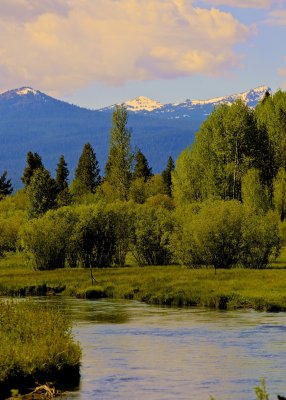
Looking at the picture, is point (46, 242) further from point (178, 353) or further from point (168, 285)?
point (178, 353)

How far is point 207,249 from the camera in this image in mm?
88000

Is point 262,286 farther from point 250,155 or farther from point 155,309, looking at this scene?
point 250,155

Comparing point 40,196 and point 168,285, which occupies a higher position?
point 40,196

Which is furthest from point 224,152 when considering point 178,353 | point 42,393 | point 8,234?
point 42,393

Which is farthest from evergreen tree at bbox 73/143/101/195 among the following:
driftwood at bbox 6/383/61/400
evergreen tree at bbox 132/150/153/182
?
driftwood at bbox 6/383/61/400

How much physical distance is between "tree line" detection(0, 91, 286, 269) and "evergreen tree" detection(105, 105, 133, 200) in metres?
0.16

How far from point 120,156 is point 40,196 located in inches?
726

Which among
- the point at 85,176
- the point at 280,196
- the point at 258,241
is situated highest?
the point at 85,176

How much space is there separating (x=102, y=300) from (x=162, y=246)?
86.8 ft

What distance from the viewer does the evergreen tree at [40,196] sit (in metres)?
132

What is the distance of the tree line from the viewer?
88.9 meters

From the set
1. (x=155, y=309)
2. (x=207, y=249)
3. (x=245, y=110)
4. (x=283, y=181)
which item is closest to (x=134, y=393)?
(x=155, y=309)

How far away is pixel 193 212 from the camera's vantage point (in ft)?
331

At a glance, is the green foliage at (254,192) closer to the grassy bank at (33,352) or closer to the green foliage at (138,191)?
the green foliage at (138,191)
